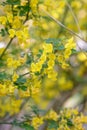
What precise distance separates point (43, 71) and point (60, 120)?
334 mm

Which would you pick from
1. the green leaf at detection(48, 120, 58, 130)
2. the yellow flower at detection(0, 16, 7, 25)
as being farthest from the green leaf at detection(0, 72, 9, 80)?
the green leaf at detection(48, 120, 58, 130)

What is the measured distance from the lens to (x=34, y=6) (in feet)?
5.75

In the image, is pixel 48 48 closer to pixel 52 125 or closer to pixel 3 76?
pixel 3 76

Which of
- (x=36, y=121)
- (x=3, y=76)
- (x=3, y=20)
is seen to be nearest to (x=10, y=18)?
(x=3, y=20)

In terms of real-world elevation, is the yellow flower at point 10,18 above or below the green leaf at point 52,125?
above

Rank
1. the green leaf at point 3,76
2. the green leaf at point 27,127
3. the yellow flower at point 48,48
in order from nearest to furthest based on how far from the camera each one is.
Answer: the yellow flower at point 48,48
the green leaf at point 3,76
the green leaf at point 27,127

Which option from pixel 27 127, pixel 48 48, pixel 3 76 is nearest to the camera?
pixel 48 48

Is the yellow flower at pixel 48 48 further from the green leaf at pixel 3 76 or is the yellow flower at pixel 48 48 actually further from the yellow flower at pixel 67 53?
the green leaf at pixel 3 76

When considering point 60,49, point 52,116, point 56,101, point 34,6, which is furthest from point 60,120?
point 56,101

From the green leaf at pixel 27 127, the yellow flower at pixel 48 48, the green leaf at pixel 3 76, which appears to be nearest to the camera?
the yellow flower at pixel 48 48

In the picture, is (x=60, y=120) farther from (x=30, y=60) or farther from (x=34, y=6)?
(x=34, y=6)

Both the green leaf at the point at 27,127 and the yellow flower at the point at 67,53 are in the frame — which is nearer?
the yellow flower at the point at 67,53

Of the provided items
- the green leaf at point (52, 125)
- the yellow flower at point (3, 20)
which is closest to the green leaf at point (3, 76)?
the yellow flower at point (3, 20)

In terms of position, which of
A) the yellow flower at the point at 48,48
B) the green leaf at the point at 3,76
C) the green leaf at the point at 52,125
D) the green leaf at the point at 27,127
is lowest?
the green leaf at the point at 52,125
